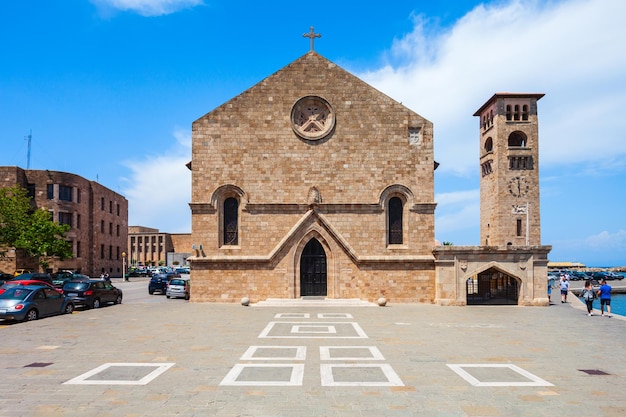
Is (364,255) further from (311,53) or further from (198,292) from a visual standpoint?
(311,53)

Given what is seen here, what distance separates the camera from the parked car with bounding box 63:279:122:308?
2482 centimetres

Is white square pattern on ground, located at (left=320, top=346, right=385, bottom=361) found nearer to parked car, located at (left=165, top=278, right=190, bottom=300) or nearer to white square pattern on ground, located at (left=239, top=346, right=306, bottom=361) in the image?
white square pattern on ground, located at (left=239, top=346, right=306, bottom=361)

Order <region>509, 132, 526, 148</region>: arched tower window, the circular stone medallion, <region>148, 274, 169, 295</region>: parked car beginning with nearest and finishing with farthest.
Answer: the circular stone medallion
<region>148, 274, 169, 295</region>: parked car
<region>509, 132, 526, 148</region>: arched tower window

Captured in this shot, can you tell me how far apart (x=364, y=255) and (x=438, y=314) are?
19.7 feet

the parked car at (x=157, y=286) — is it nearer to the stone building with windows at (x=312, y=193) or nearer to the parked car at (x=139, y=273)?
the stone building with windows at (x=312, y=193)

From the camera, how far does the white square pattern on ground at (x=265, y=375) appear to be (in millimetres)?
9945

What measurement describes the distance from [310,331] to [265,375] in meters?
6.57

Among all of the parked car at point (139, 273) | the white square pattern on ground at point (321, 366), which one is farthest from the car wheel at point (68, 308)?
the parked car at point (139, 273)

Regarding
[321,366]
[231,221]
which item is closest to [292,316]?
[231,221]

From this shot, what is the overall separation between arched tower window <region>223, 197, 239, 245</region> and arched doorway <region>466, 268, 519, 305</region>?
44.4 feet

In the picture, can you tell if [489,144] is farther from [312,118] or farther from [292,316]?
[292,316]

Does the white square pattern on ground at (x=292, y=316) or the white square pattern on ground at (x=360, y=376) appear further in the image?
the white square pattern on ground at (x=292, y=316)

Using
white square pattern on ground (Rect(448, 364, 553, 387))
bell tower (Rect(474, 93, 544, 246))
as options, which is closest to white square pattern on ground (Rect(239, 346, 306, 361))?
white square pattern on ground (Rect(448, 364, 553, 387))

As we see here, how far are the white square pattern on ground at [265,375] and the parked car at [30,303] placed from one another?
1266cm
